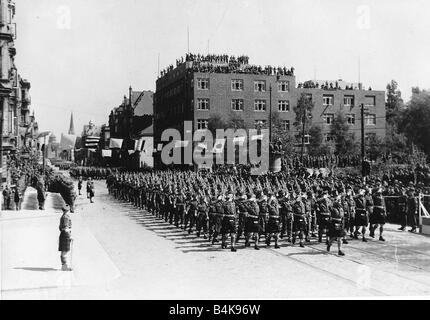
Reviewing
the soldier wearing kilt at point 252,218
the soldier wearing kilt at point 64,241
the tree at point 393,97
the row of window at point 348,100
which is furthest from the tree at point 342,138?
the soldier wearing kilt at point 64,241

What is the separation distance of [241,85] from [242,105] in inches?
103

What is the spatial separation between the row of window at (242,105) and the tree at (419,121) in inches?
614

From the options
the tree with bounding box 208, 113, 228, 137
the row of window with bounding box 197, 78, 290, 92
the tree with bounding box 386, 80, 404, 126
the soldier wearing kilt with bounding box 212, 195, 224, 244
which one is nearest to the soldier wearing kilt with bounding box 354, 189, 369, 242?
the soldier wearing kilt with bounding box 212, 195, 224, 244

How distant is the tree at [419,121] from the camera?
202 feet

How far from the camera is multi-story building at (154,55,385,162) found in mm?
64812

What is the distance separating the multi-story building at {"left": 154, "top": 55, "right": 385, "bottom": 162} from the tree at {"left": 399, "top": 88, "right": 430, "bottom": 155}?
→ 4515 mm

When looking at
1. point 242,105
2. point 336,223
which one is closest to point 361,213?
point 336,223

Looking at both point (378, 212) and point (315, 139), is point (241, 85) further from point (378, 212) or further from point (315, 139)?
point (378, 212)

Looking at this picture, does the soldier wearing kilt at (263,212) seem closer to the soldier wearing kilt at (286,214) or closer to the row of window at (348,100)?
the soldier wearing kilt at (286,214)

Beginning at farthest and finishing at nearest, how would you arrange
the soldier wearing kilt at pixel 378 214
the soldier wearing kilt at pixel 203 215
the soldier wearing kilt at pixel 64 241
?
1. the soldier wearing kilt at pixel 203 215
2. the soldier wearing kilt at pixel 378 214
3. the soldier wearing kilt at pixel 64 241

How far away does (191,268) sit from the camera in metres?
13.5
